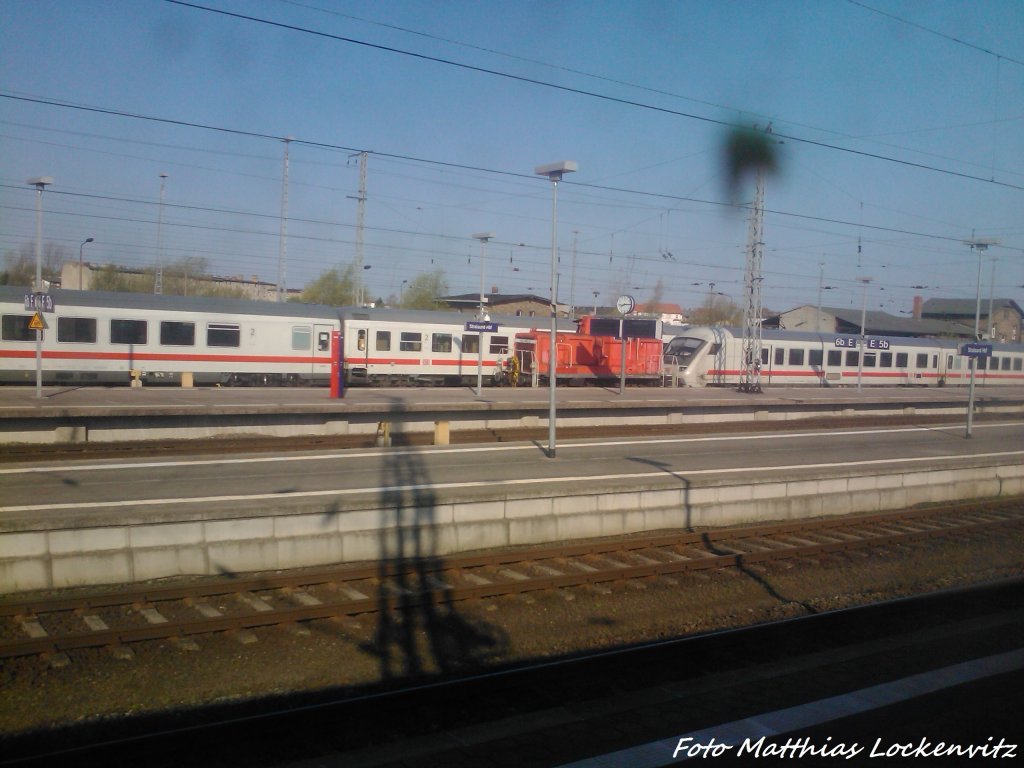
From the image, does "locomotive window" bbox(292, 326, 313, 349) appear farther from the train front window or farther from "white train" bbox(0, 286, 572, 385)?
the train front window

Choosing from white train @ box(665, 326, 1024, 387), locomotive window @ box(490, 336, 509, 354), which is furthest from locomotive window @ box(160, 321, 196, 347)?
white train @ box(665, 326, 1024, 387)

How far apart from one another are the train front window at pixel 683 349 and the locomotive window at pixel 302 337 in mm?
15630

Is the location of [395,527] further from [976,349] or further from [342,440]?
[976,349]

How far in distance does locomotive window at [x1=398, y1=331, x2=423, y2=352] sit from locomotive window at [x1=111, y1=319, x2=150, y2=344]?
8.48m

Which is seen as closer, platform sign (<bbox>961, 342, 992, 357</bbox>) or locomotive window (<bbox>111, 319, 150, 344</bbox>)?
platform sign (<bbox>961, 342, 992, 357</bbox>)

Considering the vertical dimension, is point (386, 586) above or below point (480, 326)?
below

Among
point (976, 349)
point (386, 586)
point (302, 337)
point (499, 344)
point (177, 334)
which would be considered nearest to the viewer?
point (386, 586)

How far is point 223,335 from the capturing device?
26.4m

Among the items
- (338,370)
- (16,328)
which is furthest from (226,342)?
(16,328)

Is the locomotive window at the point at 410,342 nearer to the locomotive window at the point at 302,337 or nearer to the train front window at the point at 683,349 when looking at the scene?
the locomotive window at the point at 302,337

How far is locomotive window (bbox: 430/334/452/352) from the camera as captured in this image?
30.1 m

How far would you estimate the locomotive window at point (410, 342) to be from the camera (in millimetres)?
29516

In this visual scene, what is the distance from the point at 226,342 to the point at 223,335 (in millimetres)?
247

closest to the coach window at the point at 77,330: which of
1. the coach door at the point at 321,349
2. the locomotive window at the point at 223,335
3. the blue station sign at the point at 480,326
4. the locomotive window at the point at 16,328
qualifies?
the locomotive window at the point at 16,328
